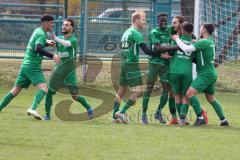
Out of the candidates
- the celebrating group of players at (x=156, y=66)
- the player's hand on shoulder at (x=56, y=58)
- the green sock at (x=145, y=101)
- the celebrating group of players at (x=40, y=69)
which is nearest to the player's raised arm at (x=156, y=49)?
the celebrating group of players at (x=156, y=66)

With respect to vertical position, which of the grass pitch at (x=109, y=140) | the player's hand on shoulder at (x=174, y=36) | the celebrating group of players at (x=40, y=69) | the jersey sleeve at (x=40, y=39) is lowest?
the grass pitch at (x=109, y=140)

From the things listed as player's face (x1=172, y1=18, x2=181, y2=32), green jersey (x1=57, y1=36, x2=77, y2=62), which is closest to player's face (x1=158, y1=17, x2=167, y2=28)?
player's face (x1=172, y1=18, x2=181, y2=32)

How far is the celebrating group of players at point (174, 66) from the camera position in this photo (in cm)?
1325

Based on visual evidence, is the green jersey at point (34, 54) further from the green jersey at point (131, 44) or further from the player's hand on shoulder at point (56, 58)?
the green jersey at point (131, 44)

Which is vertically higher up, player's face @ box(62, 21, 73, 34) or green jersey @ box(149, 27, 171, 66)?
player's face @ box(62, 21, 73, 34)

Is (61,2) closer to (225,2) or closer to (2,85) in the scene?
(2,85)

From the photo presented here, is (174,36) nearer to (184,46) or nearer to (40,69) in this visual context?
(184,46)

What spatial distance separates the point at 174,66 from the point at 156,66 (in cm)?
61

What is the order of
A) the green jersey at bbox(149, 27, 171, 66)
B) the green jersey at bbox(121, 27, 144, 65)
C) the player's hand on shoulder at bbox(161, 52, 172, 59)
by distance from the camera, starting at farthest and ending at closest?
the green jersey at bbox(149, 27, 171, 66), the player's hand on shoulder at bbox(161, 52, 172, 59), the green jersey at bbox(121, 27, 144, 65)

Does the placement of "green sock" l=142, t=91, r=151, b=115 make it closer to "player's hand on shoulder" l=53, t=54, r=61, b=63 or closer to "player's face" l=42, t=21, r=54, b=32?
"player's hand on shoulder" l=53, t=54, r=61, b=63

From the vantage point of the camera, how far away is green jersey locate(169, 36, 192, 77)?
13.2 meters

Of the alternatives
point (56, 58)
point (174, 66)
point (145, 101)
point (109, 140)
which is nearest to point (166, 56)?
point (174, 66)

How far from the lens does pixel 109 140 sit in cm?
1105

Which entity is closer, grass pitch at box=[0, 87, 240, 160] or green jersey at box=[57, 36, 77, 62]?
grass pitch at box=[0, 87, 240, 160]
